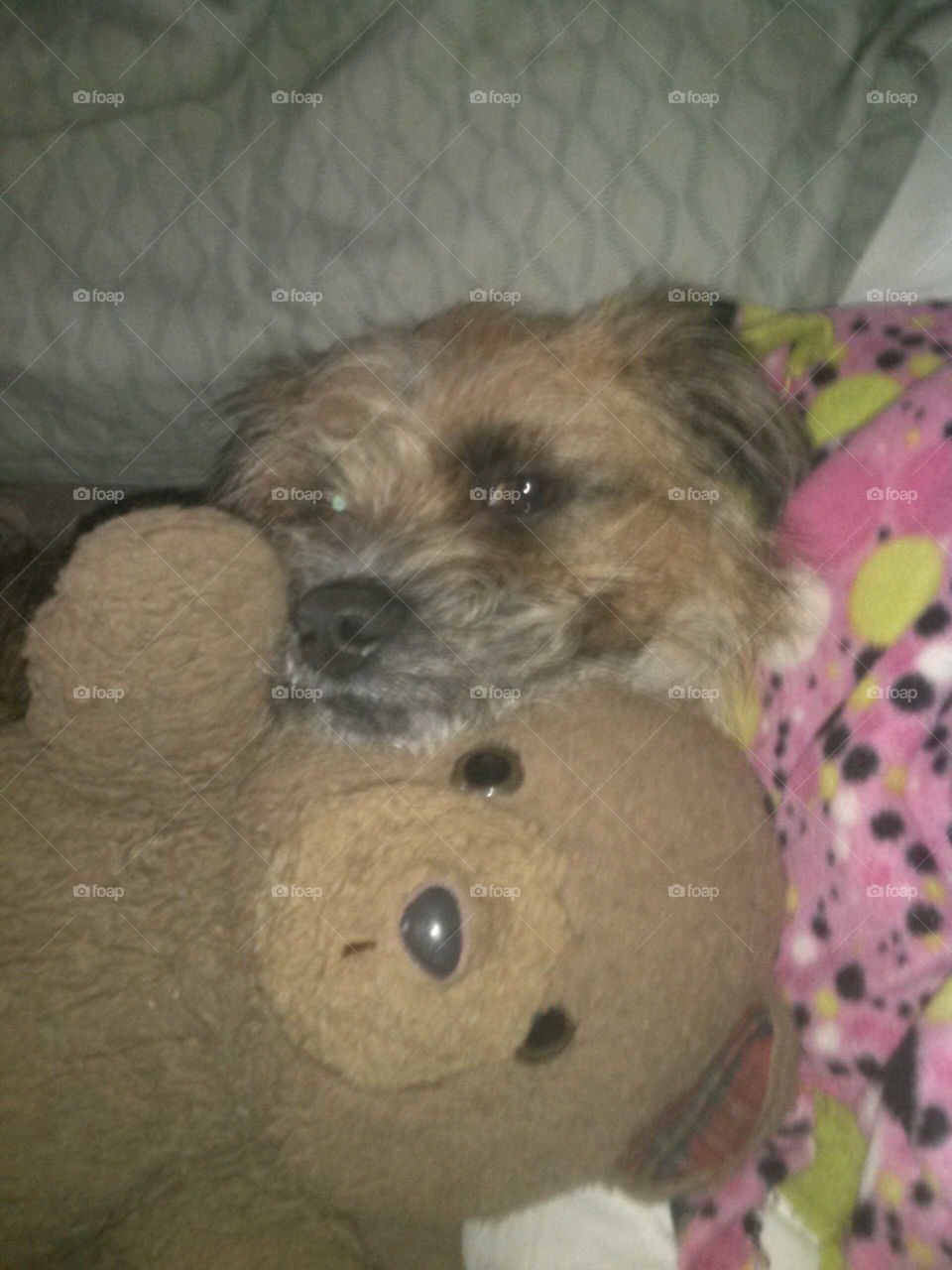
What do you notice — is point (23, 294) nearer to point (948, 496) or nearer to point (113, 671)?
→ point (113, 671)

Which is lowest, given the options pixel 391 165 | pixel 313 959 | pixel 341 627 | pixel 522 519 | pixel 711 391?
pixel 313 959

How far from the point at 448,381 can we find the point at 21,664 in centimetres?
110

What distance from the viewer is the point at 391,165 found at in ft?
7.41

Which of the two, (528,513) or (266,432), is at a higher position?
(528,513)

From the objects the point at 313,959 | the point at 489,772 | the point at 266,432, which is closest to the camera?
the point at 313,959

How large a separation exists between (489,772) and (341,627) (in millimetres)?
530

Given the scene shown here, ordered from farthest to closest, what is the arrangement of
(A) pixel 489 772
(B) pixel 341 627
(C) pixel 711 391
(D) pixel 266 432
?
(D) pixel 266 432, (C) pixel 711 391, (B) pixel 341 627, (A) pixel 489 772

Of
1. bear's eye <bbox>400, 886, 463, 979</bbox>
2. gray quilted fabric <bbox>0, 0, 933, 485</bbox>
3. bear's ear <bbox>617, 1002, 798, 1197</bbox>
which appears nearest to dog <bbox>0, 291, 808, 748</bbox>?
gray quilted fabric <bbox>0, 0, 933, 485</bbox>

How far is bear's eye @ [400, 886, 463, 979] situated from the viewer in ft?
3.61

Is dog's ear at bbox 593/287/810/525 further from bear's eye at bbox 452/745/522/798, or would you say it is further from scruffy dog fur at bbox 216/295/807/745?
bear's eye at bbox 452/745/522/798

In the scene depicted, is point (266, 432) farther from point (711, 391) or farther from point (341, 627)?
point (711, 391)

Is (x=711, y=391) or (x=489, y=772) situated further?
(x=711, y=391)

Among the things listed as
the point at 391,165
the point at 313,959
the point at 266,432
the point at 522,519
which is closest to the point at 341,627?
the point at 522,519

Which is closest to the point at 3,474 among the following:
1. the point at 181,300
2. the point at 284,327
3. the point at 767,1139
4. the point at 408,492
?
the point at 181,300
